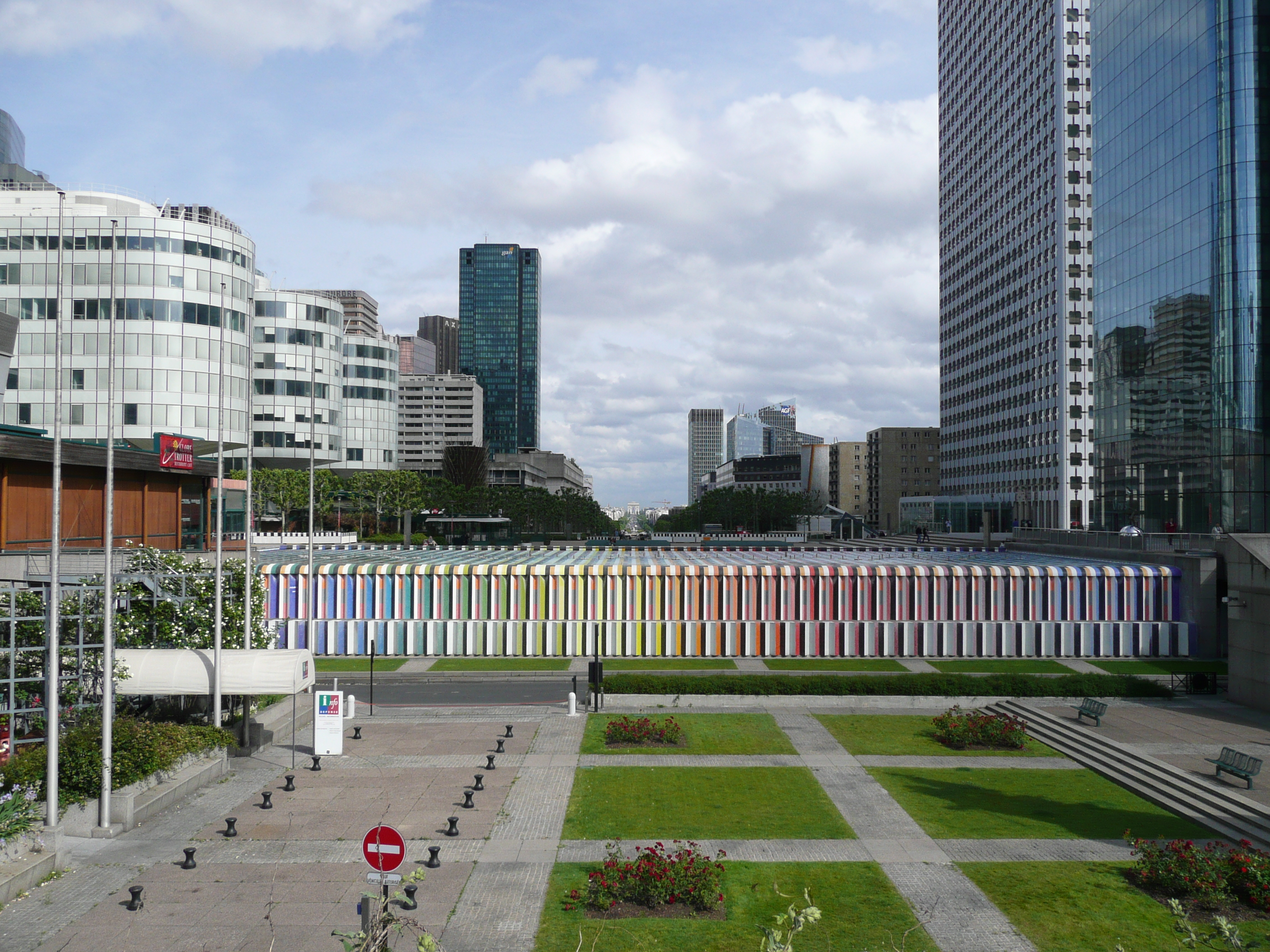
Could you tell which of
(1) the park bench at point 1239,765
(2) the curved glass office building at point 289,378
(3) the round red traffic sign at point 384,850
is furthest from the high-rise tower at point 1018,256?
(3) the round red traffic sign at point 384,850

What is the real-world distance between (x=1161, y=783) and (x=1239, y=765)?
6.88 feet

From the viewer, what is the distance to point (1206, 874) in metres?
16.9

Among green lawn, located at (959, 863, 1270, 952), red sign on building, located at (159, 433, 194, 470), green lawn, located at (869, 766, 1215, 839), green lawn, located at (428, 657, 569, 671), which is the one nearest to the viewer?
green lawn, located at (959, 863, 1270, 952)

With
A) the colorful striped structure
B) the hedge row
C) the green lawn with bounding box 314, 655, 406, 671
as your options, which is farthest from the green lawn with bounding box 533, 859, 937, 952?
the colorful striped structure

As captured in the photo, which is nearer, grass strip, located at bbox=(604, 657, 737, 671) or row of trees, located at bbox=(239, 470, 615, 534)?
grass strip, located at bbox=(604, 657, 737, 671)

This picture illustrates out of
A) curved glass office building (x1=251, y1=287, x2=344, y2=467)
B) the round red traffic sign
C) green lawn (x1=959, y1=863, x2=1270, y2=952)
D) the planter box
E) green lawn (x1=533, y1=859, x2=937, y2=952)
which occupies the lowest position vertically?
green lawn (x1=959, y1=863, x2=1270, y2=952)

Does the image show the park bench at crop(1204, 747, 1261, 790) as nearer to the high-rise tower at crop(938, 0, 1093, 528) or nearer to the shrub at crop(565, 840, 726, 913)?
the shrub at crop(565, 840, 726, 913)

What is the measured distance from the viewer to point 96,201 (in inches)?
3408

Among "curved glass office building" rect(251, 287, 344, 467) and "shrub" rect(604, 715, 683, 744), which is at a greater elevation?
"curved glass office building" rect(251, 287, 344, 467)

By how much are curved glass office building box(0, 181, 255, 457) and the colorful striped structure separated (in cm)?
4175

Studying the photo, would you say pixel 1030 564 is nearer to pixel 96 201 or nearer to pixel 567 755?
pixel 567 755

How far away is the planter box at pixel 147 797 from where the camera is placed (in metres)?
20.0

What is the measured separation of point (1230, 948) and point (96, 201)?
335 ft

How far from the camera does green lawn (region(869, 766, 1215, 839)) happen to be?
2098cm
